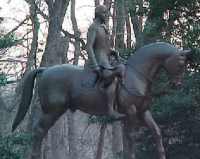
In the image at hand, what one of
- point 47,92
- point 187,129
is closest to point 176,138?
point 187,129

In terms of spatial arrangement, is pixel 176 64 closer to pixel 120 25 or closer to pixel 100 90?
pixel 100 90

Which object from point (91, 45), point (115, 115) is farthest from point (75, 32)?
point (115, 115)

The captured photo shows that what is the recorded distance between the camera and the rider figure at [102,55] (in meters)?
8.62

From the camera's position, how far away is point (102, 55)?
8797mm

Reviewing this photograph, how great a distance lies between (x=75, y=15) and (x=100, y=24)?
1527cm

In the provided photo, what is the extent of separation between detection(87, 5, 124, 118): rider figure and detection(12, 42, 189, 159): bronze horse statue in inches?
5.7

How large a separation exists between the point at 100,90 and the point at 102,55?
496 mm

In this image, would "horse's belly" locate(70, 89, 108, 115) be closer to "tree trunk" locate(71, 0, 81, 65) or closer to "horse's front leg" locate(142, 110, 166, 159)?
"horse's front leg" locate(142, 110, 166, 159)

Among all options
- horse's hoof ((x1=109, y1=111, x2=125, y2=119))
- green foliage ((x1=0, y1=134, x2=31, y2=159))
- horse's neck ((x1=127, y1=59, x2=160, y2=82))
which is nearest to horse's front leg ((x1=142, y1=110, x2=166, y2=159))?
horse's hoof ((x1=109, y1=111, x2=125, y2=119))

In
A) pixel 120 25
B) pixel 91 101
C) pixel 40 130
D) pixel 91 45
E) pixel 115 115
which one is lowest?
pixel 40 130

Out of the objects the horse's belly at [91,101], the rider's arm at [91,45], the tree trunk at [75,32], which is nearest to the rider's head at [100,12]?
the rider's arm at [91,45]

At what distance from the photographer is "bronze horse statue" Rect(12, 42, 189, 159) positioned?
336 inches

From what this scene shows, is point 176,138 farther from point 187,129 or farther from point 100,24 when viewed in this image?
point 100,24

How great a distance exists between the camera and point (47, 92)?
9.18m
